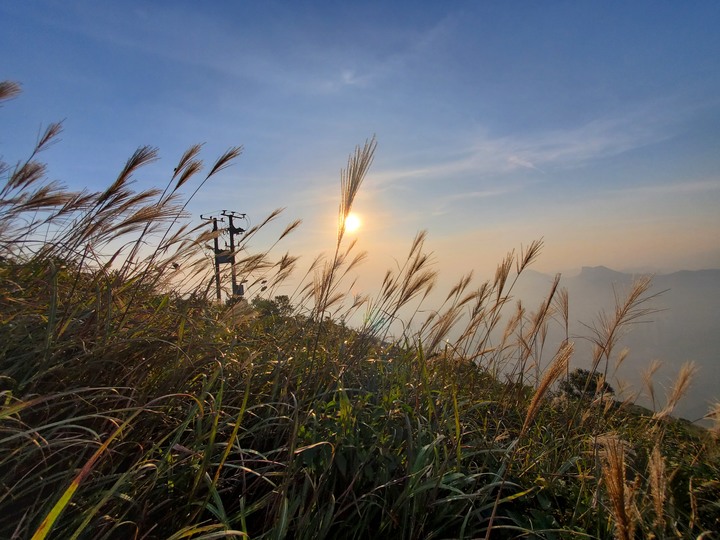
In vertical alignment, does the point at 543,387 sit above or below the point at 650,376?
below

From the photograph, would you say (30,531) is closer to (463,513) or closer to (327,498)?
(327,498)

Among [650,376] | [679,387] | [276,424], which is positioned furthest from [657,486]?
[650,376]

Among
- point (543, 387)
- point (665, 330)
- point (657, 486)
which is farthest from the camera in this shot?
point (665, 330)

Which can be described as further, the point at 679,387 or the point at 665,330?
the point at 665,330

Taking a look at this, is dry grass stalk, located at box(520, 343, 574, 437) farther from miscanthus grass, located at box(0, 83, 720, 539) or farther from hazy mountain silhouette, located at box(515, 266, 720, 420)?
hazy mountain silhouette, located at box(515, 266, 720, 420)

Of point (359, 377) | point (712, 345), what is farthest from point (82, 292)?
point (712, 345)

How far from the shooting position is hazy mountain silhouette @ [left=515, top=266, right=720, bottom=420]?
285 centimetres

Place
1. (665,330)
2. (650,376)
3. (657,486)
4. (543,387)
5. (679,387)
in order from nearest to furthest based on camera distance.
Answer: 1. (657,486)
2. (543,387)
3. (679,387)
4. (650,376)
5. (665,330)

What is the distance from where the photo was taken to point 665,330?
12988cm

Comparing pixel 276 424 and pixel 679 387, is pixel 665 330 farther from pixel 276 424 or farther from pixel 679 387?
pixel 276 424

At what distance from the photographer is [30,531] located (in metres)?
1.09

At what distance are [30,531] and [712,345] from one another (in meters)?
130

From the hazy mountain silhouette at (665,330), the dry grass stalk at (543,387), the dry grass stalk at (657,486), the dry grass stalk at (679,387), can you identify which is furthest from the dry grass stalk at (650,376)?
the dry grass stalk at (657,486)

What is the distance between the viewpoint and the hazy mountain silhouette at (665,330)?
2.85 meters
